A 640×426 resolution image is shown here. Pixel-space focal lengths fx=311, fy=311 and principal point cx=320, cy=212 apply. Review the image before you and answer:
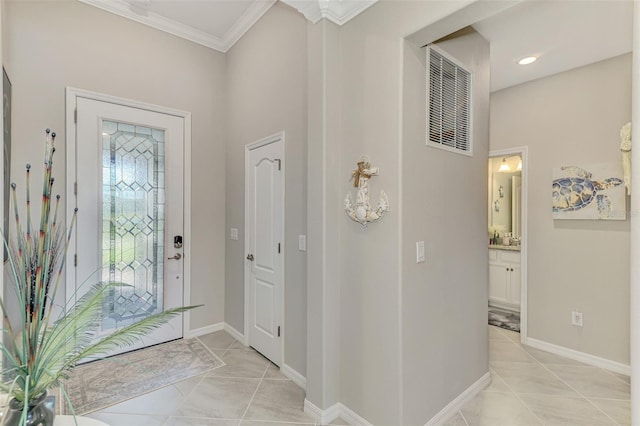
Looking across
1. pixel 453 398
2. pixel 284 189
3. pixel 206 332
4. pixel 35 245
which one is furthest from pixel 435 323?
pixel 206 332

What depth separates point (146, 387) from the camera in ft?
Result: 7.87

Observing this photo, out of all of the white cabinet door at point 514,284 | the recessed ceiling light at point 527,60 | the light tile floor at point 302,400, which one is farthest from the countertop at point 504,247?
the recessed ceiling light at point 527,60

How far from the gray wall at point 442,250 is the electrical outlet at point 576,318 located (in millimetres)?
1230

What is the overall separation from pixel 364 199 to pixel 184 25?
279cm

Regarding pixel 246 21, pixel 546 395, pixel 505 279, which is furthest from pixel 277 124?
pixel 505 279

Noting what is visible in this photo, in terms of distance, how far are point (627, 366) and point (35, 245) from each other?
4.14m

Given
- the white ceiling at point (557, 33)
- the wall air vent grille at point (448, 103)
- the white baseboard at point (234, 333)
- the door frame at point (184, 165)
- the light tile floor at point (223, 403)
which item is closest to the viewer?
the wall air vent grille at point (448, 103)

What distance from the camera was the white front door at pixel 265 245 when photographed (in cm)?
273

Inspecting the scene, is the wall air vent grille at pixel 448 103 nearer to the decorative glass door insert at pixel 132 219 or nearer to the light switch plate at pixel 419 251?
the light switch plate at pixel 419 251

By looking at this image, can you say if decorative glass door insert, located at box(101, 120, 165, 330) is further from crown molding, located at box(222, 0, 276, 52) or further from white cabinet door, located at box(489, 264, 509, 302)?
white cabinet door, located at box(489, 264, 509, 302)

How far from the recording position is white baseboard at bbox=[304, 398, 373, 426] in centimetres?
200

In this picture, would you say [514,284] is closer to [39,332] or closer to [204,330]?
[204,330]

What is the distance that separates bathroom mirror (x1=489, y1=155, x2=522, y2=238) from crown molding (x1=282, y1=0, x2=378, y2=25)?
381 centimetres

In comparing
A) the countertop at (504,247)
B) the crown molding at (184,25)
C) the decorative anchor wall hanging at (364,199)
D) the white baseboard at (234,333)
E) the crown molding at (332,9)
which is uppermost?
the crown molding at (184,25)
